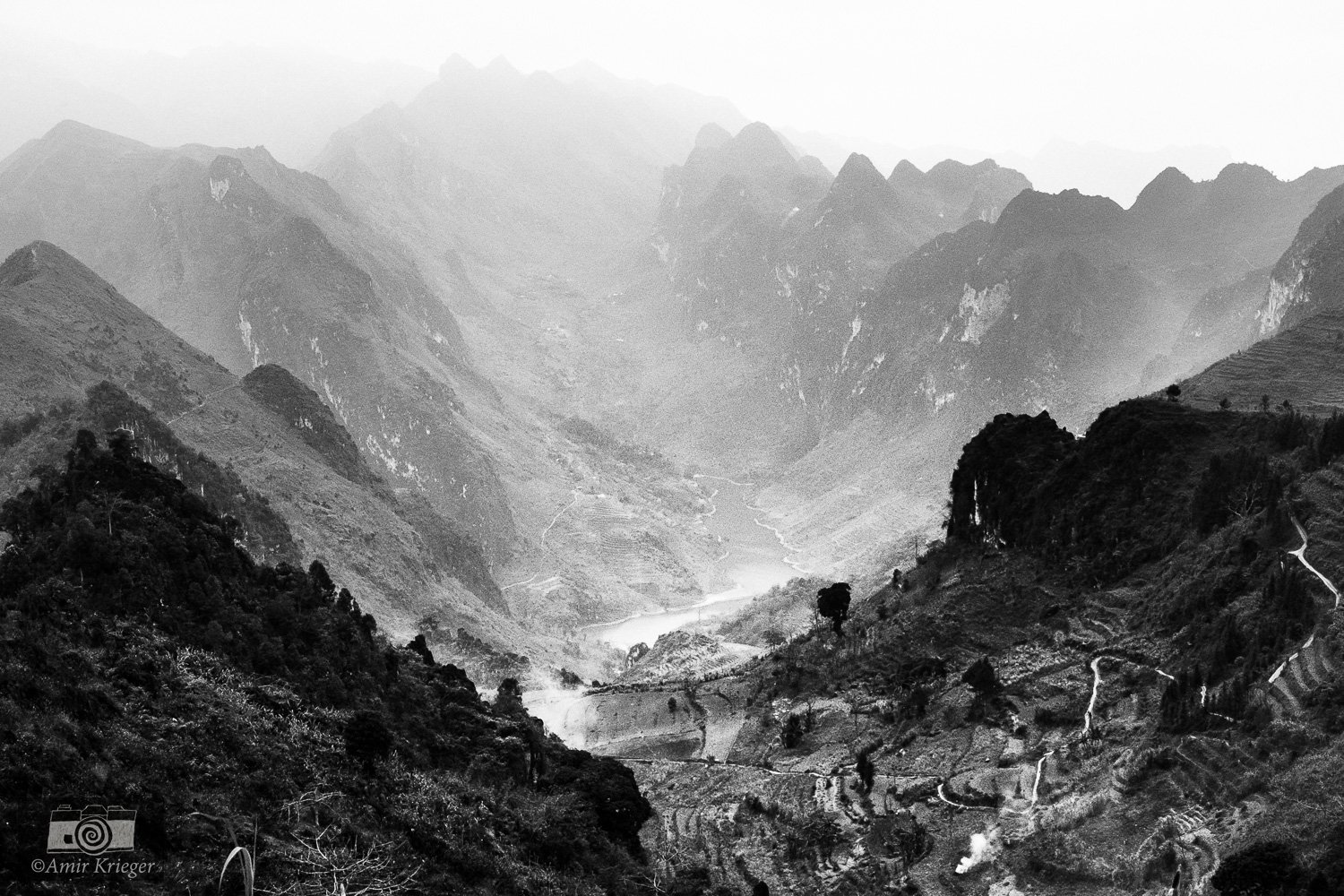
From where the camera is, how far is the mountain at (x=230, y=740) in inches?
1221

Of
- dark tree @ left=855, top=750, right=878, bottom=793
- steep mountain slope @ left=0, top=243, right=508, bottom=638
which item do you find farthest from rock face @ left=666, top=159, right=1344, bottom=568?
dark tree @ left=855, top=750, right=878, bottom=793

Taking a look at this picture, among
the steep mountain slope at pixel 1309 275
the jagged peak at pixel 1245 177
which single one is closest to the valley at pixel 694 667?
the steep mountain slope at pixel 1309 275

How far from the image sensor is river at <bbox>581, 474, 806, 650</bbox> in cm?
13875

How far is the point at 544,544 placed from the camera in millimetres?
160500

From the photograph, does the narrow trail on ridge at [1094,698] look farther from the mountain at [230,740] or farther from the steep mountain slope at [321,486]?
the steep mountain slope at [321,486]

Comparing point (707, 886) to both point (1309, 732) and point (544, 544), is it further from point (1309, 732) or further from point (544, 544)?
point (544, 544)

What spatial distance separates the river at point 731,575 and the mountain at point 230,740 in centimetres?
7292

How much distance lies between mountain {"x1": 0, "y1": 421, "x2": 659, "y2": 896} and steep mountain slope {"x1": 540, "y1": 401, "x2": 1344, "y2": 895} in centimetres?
964

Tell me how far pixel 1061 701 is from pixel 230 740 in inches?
1432

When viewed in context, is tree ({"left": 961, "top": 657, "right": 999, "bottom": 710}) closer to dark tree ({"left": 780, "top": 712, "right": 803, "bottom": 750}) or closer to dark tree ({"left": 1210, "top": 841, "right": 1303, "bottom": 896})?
dark tree ({"left": 780, "top": 712, "right": 803, "bottom": 750})

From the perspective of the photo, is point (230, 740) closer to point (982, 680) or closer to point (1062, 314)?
point (982, 680)

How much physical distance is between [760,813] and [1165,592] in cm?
2272

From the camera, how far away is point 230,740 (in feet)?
130

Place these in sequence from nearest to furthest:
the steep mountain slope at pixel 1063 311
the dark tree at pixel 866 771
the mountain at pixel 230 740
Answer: the mountain at pixel 230 740, the dark tree at pixel 866 771, the steep mountain slope at pixel 1063 311
